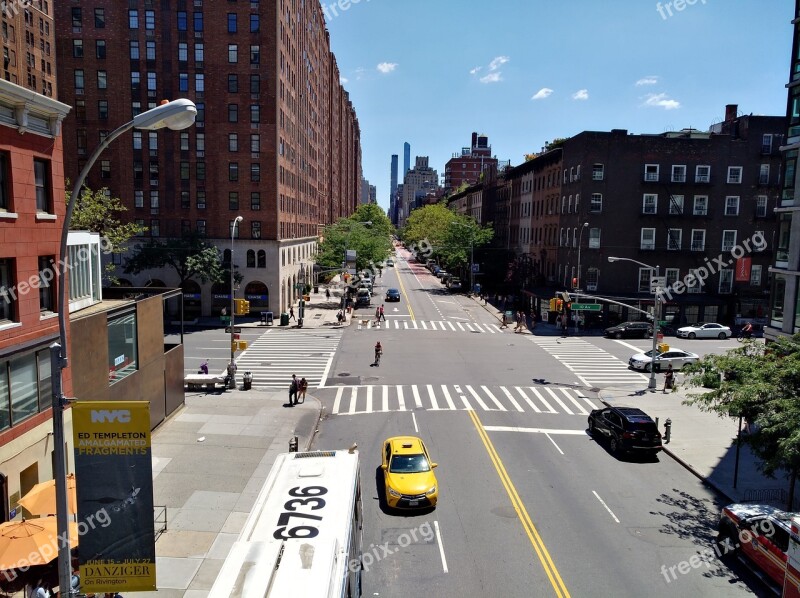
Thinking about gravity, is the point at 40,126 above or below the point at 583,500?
above

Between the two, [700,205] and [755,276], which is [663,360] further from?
[755,276]

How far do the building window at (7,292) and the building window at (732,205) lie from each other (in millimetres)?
60927

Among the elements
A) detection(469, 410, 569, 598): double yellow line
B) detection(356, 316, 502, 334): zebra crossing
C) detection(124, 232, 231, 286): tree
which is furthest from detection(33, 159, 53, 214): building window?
detection(356, 316, 502, 334): zebra crossing

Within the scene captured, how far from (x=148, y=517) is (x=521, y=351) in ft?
127

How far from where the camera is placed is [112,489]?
371 inches

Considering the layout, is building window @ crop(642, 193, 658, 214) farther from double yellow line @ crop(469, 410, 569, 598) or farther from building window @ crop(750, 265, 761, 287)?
double yellow line @ crop(469, 410, 569, 598)

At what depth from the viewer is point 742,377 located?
18391mm

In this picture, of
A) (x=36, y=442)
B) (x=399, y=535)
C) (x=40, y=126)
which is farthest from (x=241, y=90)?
(x=399, y=535)

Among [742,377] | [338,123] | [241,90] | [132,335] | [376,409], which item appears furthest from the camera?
[338,123]

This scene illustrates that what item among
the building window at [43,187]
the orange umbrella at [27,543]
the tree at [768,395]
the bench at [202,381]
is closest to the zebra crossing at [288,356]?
the bench at [202,381]

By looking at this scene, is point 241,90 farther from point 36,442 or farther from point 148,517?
point 148,517

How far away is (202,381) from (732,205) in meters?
52.8

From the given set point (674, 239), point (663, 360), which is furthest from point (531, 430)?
point (674, 239)

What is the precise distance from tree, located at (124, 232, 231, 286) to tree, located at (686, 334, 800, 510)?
43.0 metres
